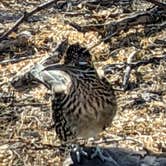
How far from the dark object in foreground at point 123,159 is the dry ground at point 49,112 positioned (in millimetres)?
206

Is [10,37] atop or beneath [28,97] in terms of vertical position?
atop

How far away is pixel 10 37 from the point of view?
6.70m

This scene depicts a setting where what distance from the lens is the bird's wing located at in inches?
173

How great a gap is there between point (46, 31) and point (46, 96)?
4.64 feet

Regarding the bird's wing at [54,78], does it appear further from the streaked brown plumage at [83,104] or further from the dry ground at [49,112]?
the dry ground at [49,112]

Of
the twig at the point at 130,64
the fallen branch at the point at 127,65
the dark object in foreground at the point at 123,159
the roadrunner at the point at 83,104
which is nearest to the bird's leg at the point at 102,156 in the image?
the dark object in foreground at the point at 123,159

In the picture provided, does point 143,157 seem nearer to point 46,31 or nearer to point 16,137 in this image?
point 16,137

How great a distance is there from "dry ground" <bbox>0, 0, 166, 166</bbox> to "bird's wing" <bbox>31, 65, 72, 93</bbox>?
14cm

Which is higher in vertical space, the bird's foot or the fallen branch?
the fallen branch

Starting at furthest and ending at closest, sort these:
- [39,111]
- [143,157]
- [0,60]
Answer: [0,60] → [39,111] → [143,157]

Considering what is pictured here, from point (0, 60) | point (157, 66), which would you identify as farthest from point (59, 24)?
point (157, 66)

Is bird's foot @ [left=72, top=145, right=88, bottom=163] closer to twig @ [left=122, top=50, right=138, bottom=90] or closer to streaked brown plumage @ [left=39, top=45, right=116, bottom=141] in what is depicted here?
streaked brown plumage @ [left=39, top=45, right=116, bottom=141]

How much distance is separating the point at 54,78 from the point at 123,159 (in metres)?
0.86

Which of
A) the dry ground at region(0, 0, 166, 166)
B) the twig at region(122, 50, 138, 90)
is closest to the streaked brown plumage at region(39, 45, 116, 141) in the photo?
the dry ground at region(0, 0, 166, 166)
